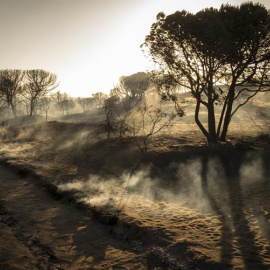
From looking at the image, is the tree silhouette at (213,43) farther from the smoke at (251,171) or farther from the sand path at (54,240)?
the sand path at (54,240)

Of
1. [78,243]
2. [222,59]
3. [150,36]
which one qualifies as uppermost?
[150,36]

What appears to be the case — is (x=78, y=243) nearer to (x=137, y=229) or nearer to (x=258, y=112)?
(x=137, y=229)

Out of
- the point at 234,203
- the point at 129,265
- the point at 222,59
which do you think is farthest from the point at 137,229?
the point at 222,59

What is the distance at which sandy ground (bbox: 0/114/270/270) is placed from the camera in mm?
7484

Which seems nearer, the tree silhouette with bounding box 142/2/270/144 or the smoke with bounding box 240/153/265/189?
the smoke with bounding box 240/153/265/189

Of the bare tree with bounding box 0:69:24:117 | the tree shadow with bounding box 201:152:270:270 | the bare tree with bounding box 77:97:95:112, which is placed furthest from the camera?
the bare tree with bounding box 77:97:95:112

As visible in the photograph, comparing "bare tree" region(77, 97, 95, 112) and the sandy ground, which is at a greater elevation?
"bare tree" region(77, 97, 95, 112)

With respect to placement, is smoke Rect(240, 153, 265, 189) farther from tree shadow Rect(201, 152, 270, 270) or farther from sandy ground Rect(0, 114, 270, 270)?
tree shadow Rect(201, 152, 270, 270)

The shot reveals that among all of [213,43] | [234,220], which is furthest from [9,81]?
[234,220]

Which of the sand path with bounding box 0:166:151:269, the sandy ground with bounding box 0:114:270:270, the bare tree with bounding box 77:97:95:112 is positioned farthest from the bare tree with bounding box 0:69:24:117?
the bare tree with bounding box 77:97:95:112

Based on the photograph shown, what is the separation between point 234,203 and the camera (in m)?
11.1

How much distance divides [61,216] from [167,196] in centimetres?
504

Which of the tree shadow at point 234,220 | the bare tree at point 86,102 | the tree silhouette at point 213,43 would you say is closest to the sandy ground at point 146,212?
the tree shadow at point 234,220

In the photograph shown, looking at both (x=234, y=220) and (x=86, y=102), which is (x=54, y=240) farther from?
(x=86, y=102)
